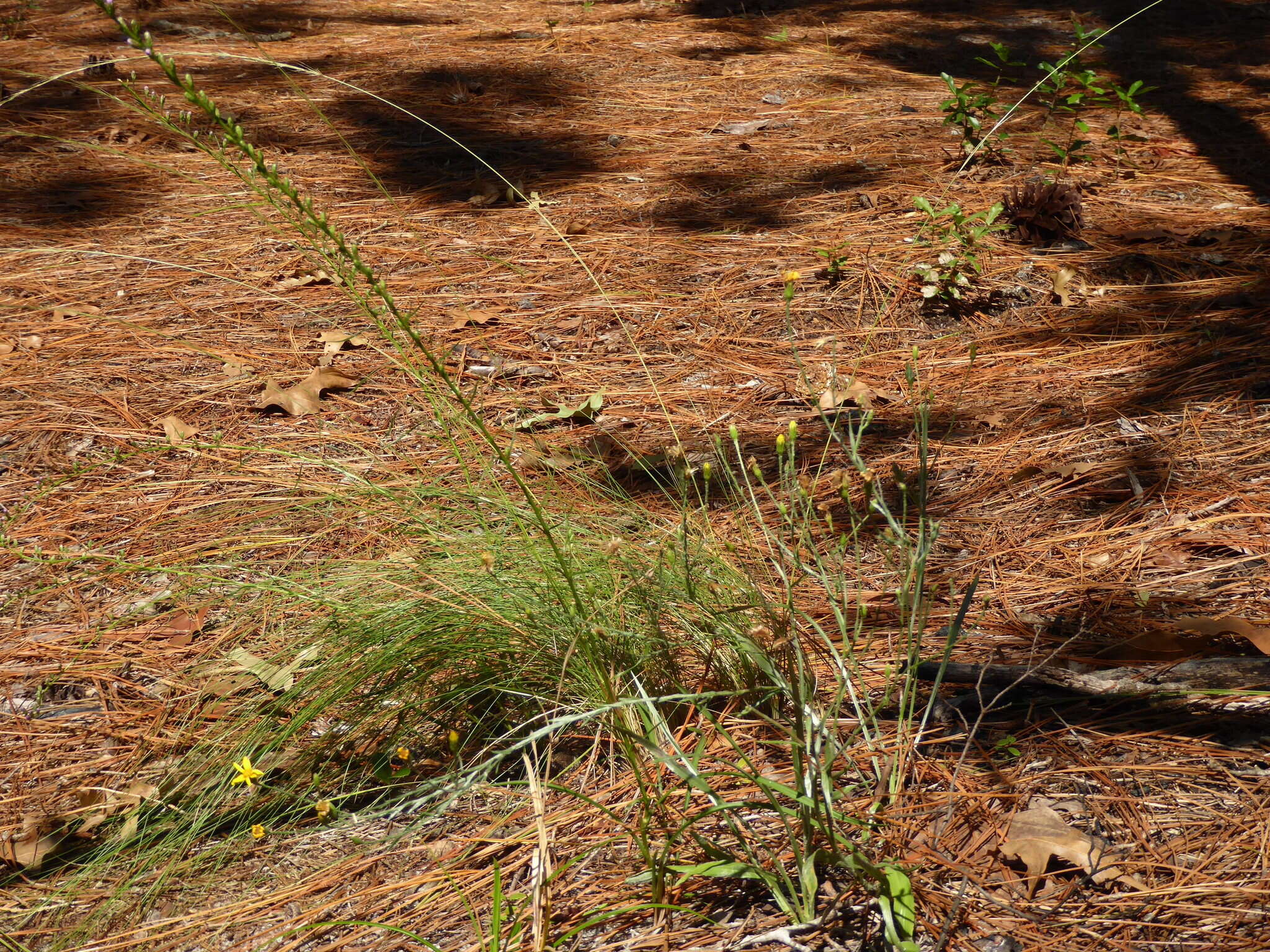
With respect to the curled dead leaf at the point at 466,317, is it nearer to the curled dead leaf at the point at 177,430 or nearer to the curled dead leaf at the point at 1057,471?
the curled dead leaf at the point at 177,430

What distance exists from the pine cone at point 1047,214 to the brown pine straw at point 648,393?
0.11m

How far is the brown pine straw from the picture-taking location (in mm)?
1212

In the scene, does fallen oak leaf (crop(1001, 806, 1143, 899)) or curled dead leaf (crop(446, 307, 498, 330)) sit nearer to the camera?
fallen oak leaf (crop(1001, 806, 1143, 899))

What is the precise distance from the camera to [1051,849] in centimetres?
114

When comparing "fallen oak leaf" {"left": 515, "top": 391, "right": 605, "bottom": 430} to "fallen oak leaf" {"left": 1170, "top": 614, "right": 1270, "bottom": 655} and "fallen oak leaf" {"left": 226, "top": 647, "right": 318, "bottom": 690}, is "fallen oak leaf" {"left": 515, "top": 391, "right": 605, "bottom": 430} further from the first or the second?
"fallen oak leaf" {"left": 1170, "top": 614, "right": 1270, "bottom": 655}

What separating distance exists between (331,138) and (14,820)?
10.3ft

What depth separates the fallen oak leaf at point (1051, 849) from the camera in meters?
1.12

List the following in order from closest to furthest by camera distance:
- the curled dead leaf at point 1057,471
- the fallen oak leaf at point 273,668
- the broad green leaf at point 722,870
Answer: the broad green leaf at point 722,870 → the fallen oak leaf at point 273,668 → the curled dead leaf at point 1057,471

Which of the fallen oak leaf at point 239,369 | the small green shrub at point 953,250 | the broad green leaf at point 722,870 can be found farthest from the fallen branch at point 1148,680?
the fallen oak leaf at point 239,369

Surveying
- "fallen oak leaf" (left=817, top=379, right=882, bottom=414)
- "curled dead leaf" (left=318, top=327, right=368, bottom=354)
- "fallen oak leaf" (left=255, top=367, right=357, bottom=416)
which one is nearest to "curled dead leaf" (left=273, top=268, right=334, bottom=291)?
"curled dead leaf" (left=318, top=327, right=368, bottom=354)

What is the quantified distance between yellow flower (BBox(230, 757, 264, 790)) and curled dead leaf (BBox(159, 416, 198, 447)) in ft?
3.64

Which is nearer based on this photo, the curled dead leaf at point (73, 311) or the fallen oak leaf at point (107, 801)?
the fallen oak leaf at point (107, 801)

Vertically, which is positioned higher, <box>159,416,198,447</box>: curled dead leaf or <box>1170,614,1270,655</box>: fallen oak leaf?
<box>159,416,198,447</box>: curled dead leaf

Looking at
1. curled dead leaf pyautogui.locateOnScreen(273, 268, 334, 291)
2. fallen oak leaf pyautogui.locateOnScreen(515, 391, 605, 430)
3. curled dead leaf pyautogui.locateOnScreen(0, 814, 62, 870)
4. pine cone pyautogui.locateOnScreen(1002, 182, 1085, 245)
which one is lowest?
curled dead leaf pyautogui.locateOnScreen(0, 814, 62, 870)
